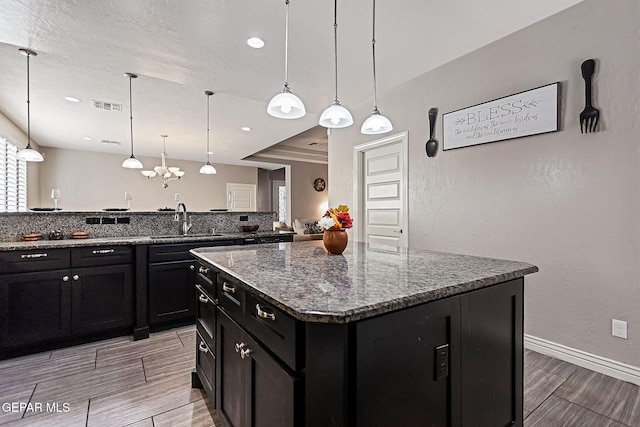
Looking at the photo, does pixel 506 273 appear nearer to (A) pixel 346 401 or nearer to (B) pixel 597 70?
(A) pixel 346 401

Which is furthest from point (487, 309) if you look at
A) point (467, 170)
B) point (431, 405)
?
point (467, 170)

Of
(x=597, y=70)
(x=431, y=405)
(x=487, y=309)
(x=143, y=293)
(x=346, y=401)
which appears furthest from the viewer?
(x=143, y=293)

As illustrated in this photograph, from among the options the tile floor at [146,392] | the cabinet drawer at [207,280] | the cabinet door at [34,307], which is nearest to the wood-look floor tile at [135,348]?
the tile floor at [146,392]

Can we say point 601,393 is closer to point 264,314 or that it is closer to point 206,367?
point 264,314

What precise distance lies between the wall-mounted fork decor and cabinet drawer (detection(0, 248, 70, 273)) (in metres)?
4.15

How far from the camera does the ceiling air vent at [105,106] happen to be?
430 cm

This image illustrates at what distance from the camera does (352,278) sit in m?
1.25

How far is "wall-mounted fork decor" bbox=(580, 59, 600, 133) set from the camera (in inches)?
86.2

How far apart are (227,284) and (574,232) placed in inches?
98.0

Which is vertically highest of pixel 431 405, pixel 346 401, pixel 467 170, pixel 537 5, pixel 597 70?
pixel 537 5

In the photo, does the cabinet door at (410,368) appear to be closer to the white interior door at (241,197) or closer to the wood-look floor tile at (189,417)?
the wood-look floor tile at (189,417)

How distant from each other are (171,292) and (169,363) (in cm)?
78

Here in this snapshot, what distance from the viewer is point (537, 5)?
228 centimetres

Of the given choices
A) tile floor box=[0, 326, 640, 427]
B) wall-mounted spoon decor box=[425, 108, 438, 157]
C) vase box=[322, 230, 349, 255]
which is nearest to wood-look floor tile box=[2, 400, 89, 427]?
tile floor box=[0, 326, 640, 427]
